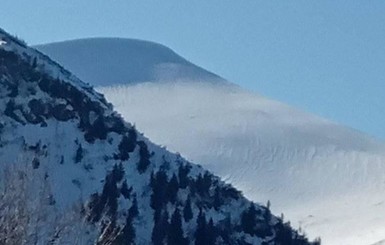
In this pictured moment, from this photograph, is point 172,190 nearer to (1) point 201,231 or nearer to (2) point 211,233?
(2) point 211,233

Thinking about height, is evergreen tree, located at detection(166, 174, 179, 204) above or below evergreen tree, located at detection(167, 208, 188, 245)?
above

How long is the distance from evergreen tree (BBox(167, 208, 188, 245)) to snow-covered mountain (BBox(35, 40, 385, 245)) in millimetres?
34259

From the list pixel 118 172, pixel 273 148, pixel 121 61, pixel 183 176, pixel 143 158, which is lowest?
pixel 118 172

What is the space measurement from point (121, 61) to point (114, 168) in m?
73.2

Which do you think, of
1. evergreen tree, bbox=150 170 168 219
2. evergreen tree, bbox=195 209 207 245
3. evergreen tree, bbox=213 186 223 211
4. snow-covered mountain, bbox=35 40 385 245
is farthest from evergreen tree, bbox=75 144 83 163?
snow-covered mountain, bbox=35 40 385 245

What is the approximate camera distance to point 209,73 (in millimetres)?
136625

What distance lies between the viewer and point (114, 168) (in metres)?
55.2

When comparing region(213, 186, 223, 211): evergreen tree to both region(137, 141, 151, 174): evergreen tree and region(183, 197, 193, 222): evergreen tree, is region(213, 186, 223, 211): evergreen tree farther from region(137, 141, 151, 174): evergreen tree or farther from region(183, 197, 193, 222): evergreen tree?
region(137, 141, 151, 174): evergreen tree

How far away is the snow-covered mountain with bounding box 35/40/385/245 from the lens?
9894cm

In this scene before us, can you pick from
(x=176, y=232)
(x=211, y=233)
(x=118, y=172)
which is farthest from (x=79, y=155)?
(x=211, y=233)

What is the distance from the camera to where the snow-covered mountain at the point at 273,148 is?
325 ft

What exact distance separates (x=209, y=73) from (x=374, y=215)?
43.4 metres

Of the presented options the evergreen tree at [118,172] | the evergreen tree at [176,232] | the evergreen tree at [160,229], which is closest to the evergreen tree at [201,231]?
the evergreen tree at [176,232]

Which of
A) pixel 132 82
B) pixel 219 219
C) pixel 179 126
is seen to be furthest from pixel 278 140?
pixel 219 219
